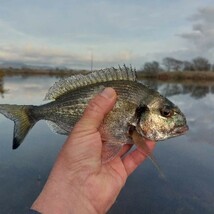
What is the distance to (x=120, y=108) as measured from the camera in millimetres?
4055

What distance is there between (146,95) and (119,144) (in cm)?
61

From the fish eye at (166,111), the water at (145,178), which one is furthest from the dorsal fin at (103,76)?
the water at (145,178)

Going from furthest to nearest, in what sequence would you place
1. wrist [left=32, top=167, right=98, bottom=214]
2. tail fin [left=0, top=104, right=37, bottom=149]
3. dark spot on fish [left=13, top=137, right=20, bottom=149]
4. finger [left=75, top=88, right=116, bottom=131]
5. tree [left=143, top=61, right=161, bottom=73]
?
tree [left=143, top=61, right=161, bottom=73] → tail fin [left=0, top=104, right=37, bottom=149] → dark spot on fish [left=13, top=137, right=20, bottom=149] → finger [left=75, top=88, right=116, bottom=131] → wrist [left=32, top=167, right=98, bottom=214]

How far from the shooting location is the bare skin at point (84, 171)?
3.66 meters

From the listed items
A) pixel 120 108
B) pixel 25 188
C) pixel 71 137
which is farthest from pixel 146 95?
pixel 25 188

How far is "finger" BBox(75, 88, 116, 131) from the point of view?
152 inches

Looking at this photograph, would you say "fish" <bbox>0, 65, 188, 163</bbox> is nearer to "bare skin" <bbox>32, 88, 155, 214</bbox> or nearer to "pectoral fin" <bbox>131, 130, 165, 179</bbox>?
"pectoral fin" <bbox>131, 130, 165, 179</bbox>

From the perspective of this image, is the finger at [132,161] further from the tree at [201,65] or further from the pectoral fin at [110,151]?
the tree at [201,65]

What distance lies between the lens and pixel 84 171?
3.87 m

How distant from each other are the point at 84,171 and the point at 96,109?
65cm

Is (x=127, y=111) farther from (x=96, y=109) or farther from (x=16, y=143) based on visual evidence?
(x=16, y=143)

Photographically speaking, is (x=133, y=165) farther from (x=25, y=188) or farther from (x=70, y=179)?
(x=25, y=188)

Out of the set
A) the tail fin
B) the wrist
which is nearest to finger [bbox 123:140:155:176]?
the wrist

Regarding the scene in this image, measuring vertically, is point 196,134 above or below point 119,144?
below
